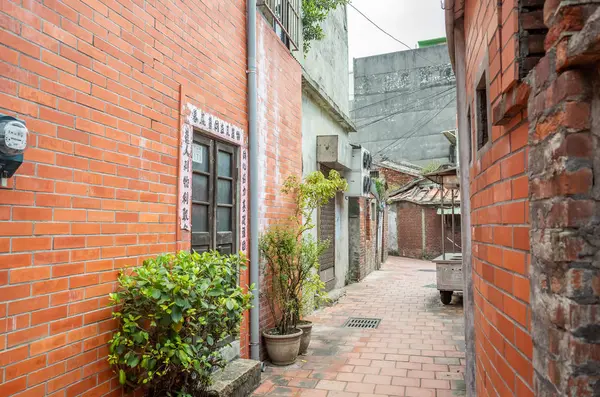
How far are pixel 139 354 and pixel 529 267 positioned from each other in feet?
7.85

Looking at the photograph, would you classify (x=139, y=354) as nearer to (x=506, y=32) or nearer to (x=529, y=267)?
(x=529, y=267)

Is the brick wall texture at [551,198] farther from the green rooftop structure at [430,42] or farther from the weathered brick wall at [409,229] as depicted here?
the green rooftop structure at [430,42]

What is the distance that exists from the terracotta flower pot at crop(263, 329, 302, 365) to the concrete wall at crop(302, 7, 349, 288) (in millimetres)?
3144

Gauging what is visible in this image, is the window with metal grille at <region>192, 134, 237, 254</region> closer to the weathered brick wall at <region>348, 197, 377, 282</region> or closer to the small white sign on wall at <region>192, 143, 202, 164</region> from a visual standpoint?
the small white sign on wall at <region>192, 143, 202, 164</region>

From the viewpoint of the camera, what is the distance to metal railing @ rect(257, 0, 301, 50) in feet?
18.7

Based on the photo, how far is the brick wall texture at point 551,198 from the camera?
3.13 feet

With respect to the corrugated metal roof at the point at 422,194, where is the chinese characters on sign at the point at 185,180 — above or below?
below

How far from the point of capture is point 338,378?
4.67 meters

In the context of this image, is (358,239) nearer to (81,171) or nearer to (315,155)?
(315,155)

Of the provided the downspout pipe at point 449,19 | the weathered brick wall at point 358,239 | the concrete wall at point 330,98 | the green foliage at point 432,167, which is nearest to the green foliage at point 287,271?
the concrete wall at point 330,98

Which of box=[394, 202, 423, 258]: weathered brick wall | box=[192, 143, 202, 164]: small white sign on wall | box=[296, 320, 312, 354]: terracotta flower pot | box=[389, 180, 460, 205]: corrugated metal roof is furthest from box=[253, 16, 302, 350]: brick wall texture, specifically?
box=[394, 202, 423, 258]: weathered brick wall

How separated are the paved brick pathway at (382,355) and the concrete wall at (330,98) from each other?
1879 mm

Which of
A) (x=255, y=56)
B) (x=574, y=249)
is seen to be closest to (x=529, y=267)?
(x=574, y=249)

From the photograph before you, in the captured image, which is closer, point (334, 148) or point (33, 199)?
point (33, 199)
